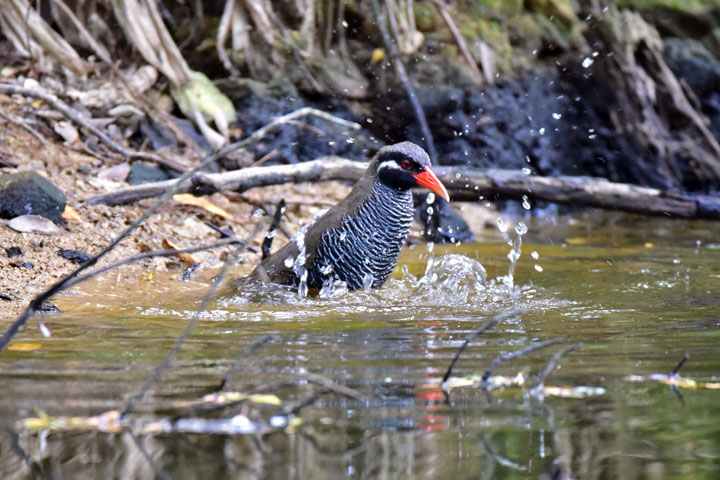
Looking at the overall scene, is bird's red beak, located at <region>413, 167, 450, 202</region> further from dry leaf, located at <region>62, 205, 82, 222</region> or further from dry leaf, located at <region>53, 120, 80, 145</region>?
dry leaf, located at <region>53, 120, 80, 145</region>

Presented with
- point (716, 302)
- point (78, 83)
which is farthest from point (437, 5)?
point (716, 302)

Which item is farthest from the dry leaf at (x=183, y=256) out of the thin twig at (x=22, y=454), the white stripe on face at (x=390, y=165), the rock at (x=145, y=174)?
the thin twig at (x=22, y=454)

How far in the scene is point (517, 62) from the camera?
974 centimetres

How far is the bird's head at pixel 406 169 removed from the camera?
5590 mm

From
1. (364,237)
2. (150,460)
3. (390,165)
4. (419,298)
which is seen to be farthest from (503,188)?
(150,460)

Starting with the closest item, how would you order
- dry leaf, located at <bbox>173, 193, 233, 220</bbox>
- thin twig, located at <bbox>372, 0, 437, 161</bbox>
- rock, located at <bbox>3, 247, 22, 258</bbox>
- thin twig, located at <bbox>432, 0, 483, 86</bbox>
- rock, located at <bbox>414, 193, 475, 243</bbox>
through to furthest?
rock, located at <bbox>3, 247, 22, 258</bbox> < dry leaf, located at <bbox>173, 193, 233, 220</bbox> < rock, located at <bbox>414, 193, 475, 243</bbox> < thin twig, located at <bbox>372, 0, 437, 161</bbox> < thin twig, located at <bbox>432, 0, 483, 86</bbox>

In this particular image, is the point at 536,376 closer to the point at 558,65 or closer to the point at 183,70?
the point at 183,70

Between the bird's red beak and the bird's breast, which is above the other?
the bird's red beak

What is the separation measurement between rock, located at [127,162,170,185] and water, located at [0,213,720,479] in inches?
71.3

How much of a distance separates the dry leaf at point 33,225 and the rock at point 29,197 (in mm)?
70

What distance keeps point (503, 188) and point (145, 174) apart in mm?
2769

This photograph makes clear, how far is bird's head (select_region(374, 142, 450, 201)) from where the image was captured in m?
5.59

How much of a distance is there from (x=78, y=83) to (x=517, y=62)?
14.6 ft

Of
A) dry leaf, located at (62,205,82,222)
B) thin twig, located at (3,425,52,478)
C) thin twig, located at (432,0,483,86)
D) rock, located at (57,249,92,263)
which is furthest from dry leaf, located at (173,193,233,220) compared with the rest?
thin twig, located at (3,425,52,478)
